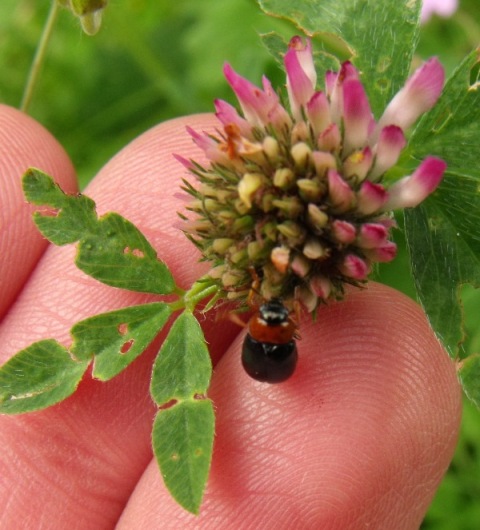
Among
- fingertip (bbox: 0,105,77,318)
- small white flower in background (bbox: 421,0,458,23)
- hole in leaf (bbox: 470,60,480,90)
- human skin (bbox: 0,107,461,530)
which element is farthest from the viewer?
small white flower in background (bbox: 421,0,458,23)

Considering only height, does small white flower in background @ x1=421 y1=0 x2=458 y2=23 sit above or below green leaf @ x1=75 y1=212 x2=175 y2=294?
above

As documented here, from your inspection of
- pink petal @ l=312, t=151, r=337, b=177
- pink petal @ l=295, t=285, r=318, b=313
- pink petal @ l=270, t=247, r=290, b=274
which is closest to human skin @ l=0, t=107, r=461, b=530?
pink petal @ l=295, t=285, r=318, b=313

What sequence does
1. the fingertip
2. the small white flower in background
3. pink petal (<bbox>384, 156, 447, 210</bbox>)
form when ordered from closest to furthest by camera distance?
pink petal (<bbox>384, 156, 447, 210</bbox>), the fingertip, the small white flower in background

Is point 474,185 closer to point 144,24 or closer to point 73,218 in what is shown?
point 73,218

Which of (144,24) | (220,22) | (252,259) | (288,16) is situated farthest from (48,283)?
(144,24)

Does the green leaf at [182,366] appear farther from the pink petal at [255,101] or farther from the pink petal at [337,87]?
the pink petal at [337,87]

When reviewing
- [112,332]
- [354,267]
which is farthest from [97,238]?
[354,267]

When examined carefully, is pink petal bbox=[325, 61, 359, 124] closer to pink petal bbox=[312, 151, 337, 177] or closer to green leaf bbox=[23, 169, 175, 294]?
pink petal bbox=[312, 151, 337, 177]
